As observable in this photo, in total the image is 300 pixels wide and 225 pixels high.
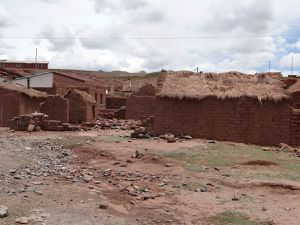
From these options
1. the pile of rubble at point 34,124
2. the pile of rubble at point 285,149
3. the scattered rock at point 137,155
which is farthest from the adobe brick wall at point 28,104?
the pile of rubble at point 285,149

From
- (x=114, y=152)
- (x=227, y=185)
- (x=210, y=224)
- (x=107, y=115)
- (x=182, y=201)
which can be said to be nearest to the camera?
(x=210, y=224)

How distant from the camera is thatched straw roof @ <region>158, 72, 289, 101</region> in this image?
1798 centimetres

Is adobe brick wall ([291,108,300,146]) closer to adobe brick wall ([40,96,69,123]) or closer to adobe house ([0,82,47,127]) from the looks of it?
adobe brick wall ([40,96,69,123])

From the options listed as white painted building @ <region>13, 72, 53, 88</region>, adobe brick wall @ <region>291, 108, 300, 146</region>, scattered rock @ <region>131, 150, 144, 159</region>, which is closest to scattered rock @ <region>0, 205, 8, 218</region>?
scattered rock @ <region>131, 150, 144, 159</region>

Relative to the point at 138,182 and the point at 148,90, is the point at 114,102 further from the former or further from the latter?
the point at 138,182

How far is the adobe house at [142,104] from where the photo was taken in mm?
30172

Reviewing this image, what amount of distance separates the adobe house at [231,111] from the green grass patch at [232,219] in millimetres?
9210

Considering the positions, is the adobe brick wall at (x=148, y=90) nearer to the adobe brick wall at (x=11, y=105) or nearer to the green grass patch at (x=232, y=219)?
the adobe brick wall at (x=11, y=105)

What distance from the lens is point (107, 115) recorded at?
33.4 meters

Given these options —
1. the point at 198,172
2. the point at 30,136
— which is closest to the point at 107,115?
the point at 30,136

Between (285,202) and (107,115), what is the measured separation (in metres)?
24.4

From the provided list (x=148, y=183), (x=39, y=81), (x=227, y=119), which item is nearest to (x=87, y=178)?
(x=148, y=183)

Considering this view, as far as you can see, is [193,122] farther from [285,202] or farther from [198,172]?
[285,202]

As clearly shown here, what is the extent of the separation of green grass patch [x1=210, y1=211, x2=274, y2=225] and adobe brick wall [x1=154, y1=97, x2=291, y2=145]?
9196 millimetres
